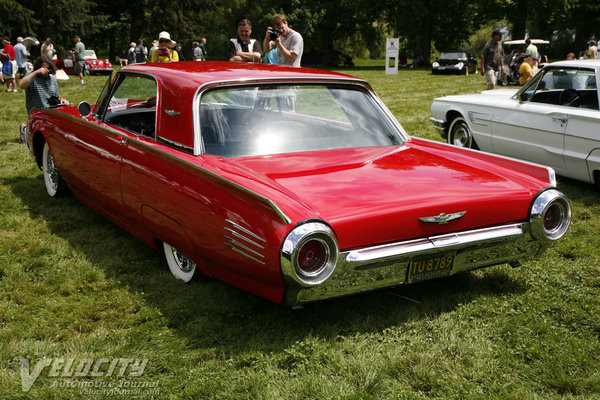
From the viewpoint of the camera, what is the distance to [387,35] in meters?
48.2

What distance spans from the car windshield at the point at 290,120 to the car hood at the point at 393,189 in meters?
0.15

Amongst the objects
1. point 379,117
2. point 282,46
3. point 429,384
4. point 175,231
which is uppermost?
point 282,46

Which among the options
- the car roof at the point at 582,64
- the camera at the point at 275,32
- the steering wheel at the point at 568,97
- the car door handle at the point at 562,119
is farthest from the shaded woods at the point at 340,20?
the car door handle at the point at 562,119

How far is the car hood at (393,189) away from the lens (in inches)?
119

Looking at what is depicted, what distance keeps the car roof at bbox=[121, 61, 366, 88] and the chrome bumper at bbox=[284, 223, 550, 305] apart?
5.25 feet

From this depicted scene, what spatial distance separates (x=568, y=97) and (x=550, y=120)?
1.04 ft

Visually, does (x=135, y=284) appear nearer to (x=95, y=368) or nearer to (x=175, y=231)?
(x=175, y=231)

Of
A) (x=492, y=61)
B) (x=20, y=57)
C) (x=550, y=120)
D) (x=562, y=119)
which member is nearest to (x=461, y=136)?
(x=550, y=120)

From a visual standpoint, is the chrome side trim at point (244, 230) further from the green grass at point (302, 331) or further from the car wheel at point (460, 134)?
the car wheel at point (460, 134)

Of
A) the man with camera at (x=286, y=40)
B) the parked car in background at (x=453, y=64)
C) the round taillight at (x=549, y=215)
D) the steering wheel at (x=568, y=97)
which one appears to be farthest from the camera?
the parked car in background at (x=453, y=64)

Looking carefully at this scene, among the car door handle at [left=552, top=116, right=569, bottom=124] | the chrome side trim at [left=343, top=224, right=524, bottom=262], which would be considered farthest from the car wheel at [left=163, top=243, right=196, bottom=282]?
the car door handle at [left=552, top=116, right=569, bottom=124]

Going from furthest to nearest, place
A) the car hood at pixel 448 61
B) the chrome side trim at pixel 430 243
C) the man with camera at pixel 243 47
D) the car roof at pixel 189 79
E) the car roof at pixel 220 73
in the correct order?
the car hood at pixel 448 61 < the man with camera at pixel 243 47 < the car roof at pixel 220 73 < the car roof at pixel 189 79 < the chrome side trim at pixel 430 243

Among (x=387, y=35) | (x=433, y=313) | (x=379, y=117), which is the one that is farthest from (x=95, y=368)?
(x=387, y=35)

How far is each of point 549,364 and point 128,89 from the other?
148 inches
